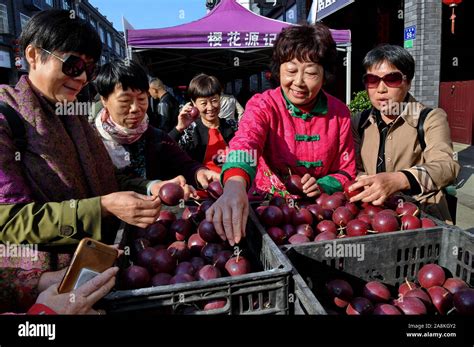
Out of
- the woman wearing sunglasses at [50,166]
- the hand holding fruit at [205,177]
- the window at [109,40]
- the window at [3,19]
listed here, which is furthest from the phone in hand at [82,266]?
the window at [109,40]

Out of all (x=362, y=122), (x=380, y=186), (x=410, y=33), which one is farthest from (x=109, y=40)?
Result: (x=380, y=186)

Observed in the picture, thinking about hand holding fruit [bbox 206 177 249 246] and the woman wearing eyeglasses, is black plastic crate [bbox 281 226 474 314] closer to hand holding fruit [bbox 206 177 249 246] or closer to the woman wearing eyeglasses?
hand holding fruit [bbox 206 177 249 246]

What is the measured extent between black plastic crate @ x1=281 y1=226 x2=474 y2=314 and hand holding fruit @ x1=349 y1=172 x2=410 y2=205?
0.27 metres

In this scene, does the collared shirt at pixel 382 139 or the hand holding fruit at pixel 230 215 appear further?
the collared shirt at pixel 382 139

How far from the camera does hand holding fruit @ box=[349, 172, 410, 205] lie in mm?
2021

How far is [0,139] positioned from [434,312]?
6.27 feet

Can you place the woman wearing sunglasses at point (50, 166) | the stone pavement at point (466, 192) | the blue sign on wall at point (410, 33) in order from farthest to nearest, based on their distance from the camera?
the blue sign on wall at point (410, 33)
the stone pavement at point (466, 192)
the woman wearing sunglasses at point (50, 166)

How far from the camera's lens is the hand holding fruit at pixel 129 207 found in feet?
5.32

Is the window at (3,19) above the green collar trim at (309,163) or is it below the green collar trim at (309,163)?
above

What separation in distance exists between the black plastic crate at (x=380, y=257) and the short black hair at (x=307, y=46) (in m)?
1.13
